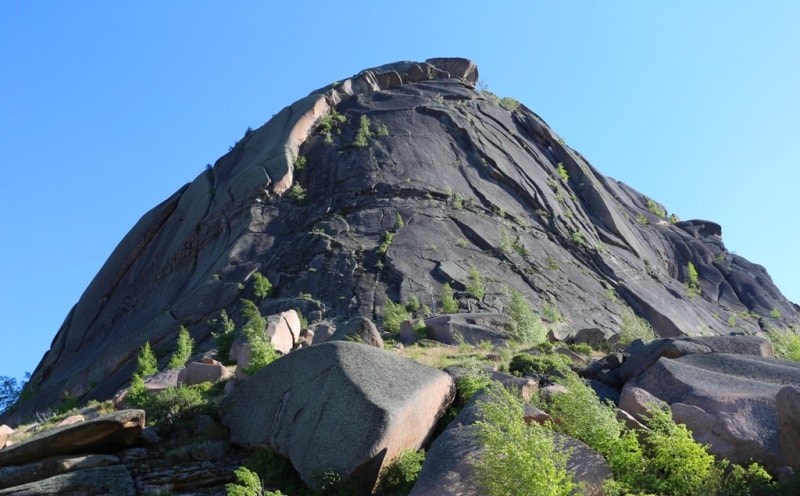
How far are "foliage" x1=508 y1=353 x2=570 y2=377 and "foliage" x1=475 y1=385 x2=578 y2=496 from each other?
6.38m

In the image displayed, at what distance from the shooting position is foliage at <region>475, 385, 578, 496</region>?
35.4 ft

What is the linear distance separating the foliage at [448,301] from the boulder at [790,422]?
16957 millimetres

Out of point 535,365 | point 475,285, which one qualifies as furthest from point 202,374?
point 475,285

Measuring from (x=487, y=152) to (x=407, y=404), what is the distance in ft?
102

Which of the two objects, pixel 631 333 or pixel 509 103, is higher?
pixel 509 103

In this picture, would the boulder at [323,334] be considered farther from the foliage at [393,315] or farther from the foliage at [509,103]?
the foliage at [509,103]

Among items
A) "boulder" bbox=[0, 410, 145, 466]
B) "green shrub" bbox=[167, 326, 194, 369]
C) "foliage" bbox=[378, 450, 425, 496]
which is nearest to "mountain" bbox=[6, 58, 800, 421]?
"green shrub" bbox=[167, 326, 194, 369]

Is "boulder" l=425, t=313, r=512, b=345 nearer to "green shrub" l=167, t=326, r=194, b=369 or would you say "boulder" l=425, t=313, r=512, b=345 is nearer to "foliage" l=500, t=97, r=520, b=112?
"green shrub" l=167, t=326, r=194, b=369

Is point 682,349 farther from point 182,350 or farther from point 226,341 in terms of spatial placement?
point 182,350

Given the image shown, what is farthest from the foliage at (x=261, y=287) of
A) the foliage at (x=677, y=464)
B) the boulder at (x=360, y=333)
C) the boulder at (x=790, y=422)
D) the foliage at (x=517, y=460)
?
the boulder at (x=790, y=422)

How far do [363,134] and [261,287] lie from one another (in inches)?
558

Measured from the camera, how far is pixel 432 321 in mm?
25797

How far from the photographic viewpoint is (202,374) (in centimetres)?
2073

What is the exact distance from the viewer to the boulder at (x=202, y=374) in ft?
67.8
